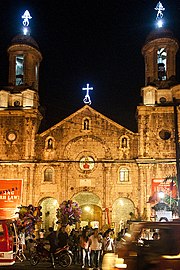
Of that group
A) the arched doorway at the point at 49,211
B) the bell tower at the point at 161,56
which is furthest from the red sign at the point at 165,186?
the bell tower at the point at 161,56

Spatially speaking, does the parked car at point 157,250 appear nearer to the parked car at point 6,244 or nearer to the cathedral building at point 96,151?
the parked car at point 6,244

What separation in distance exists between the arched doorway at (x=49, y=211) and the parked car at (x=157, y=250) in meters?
25.5

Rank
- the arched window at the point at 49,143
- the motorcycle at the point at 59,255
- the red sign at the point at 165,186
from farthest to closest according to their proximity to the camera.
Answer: the arched window at the point at 49,143
the red sign at the point at 165,186
the motorcycle at the point at 59,255

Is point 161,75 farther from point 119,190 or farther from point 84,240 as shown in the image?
point 84,240

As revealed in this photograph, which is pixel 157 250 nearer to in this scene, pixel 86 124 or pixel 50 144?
pixel 50 144

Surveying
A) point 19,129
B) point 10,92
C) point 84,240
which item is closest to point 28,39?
point 10,92

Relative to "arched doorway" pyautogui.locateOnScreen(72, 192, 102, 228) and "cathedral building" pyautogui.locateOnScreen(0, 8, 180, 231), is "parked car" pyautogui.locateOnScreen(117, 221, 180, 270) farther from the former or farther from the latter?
"arched doorway" pyautogui.locateOnScreen(72, 192, 102, 228)

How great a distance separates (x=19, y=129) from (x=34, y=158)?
2761 millimetres

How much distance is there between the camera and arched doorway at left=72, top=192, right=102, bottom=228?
3591 cm

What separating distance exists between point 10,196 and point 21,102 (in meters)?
8.02

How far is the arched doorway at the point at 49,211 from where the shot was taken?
1393 inches

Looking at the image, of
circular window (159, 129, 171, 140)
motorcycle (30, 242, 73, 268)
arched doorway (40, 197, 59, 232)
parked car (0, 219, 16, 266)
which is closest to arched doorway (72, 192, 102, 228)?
arched doorway (40, 197, 59, 232)

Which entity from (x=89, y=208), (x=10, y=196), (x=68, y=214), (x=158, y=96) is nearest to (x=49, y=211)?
(x=89, y=208)

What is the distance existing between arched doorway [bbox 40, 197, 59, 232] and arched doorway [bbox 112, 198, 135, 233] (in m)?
4.71
